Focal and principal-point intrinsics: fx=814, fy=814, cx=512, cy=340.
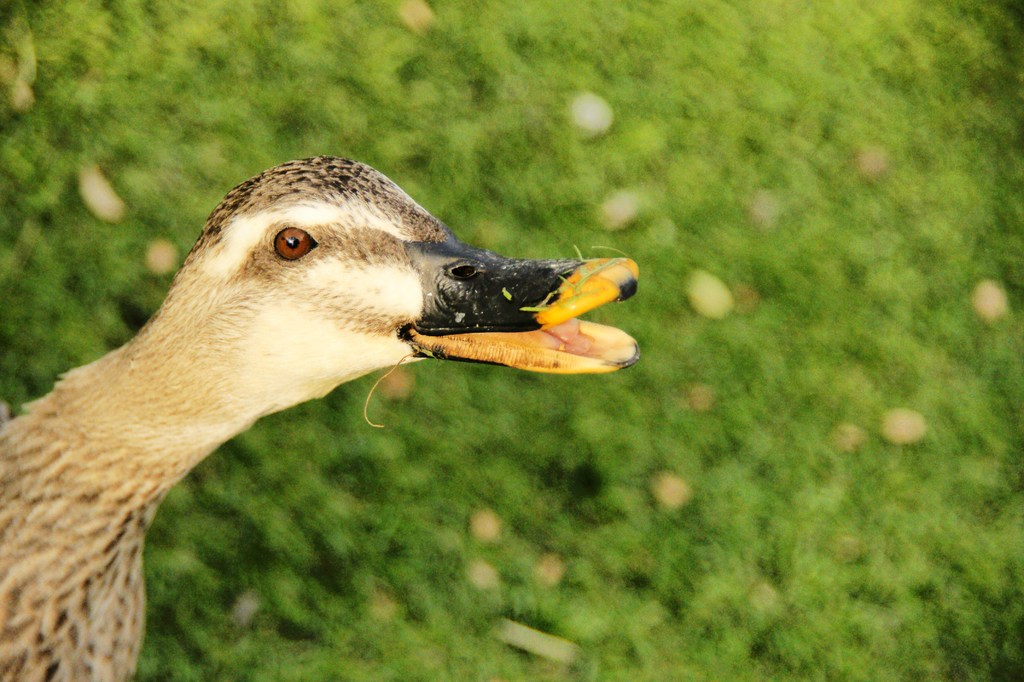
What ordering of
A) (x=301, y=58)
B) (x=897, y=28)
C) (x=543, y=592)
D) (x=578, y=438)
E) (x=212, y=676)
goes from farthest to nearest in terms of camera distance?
(x=897, y=28) < (x=301, y=58) < (x=578, y=438) < (x=543, y=592) < (x=212, y=676)

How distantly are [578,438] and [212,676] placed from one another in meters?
1.57

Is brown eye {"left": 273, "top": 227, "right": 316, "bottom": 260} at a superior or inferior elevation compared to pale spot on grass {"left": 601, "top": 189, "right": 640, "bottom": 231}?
superior

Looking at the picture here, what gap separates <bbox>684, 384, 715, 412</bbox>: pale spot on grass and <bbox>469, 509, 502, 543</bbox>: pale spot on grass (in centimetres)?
94

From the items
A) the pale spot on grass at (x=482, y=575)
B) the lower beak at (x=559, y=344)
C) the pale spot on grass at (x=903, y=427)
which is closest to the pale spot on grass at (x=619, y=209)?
the pale spot on grass at (x=903, y=427)

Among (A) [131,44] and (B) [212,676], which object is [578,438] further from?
(A) [131,44]

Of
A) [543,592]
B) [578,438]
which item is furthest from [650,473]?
[543,592]

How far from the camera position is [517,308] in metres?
1.60

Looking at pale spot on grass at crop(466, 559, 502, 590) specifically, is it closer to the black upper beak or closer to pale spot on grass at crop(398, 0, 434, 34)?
the black upper beak

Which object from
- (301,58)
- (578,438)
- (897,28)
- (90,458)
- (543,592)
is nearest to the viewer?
(90,458)

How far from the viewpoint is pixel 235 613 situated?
9.33ft

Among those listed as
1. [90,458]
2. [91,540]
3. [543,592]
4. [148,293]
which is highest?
[90,458]

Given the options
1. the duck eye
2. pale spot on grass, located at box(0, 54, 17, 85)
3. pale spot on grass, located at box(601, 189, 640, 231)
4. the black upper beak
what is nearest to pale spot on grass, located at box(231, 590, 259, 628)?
the black upper beak

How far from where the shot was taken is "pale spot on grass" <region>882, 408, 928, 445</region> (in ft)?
11.3

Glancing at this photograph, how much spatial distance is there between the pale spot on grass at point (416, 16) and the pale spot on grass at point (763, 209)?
5.57 ft
